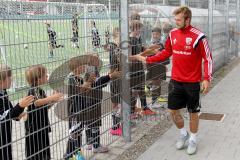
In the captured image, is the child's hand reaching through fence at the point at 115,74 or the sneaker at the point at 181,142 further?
the sneaker at the point at 181,142

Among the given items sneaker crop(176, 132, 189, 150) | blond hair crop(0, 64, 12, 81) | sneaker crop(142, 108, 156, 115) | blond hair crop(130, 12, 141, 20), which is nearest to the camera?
blond hair crop(0, 64, 12, 81)

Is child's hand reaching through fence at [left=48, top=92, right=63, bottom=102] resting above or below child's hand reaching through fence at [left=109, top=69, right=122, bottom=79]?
below

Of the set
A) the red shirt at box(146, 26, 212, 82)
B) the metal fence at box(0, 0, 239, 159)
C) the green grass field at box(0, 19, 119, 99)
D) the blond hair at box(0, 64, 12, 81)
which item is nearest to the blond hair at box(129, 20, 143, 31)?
the metal fence at box(0, 0, 239, 159)

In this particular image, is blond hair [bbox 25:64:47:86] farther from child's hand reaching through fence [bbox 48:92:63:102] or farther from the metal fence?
child's hand reaching through fence [bbox 48:92:63:102]

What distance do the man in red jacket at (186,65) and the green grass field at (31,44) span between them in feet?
4.46

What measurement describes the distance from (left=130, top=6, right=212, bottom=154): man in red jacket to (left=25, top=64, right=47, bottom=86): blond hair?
76.6 inches

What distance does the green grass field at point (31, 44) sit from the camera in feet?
11.3

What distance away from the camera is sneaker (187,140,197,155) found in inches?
209

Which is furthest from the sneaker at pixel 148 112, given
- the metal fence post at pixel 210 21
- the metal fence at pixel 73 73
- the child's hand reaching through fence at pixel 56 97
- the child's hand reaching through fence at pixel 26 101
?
the metal fence post at pixel 210 21

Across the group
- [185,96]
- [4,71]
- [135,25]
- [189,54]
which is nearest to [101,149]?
[185,96]

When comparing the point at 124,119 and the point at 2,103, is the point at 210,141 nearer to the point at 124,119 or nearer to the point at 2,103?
the point at 124,119

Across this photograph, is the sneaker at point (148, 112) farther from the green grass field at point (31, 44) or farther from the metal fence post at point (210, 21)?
the metal fence post at point (210, 21)

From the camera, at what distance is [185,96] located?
5469 mm

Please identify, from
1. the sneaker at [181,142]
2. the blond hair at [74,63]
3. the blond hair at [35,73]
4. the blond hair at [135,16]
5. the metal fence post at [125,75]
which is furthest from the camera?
the blond hair at [135,16]
